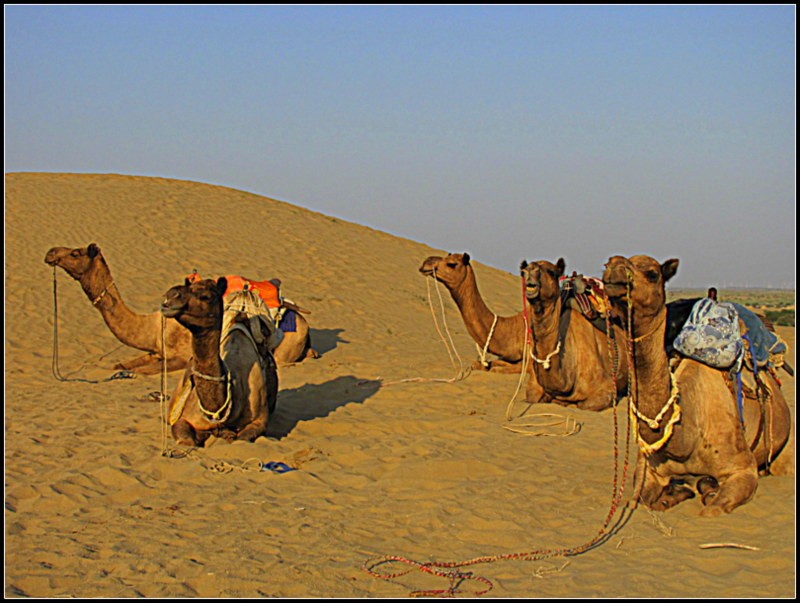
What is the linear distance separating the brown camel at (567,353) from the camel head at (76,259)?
250 inches

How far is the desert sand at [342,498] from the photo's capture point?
16.9ft

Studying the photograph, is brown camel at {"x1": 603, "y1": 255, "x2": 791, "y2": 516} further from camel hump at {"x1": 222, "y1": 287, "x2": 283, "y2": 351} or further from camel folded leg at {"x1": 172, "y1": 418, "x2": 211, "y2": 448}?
camel hump at {"x1": 222, "y1": 287, "x2": 283, "y2": 351}

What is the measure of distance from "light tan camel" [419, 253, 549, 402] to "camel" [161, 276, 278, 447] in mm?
2806

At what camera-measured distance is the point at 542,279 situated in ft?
33.9

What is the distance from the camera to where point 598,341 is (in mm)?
11359

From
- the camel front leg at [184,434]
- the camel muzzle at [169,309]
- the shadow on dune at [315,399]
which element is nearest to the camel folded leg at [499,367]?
the shadow on dune at [315,399]

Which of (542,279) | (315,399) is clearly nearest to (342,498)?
(542,279)

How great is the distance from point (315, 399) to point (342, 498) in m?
4.78

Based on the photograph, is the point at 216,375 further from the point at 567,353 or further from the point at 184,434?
the point at 567,353

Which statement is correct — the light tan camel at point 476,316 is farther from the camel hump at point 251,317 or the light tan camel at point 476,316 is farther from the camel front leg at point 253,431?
the camel front leg at point 253,431

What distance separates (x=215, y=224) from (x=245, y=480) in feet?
74.6

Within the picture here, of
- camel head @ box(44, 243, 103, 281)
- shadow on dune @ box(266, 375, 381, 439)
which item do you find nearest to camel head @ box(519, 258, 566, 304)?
shadow on dune @ box(266, 375, 381, 439)

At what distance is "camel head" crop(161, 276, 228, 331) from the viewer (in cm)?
796

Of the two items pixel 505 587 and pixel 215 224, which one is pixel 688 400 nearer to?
pixel 505 587
